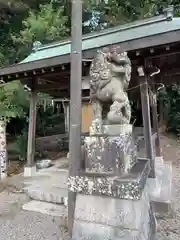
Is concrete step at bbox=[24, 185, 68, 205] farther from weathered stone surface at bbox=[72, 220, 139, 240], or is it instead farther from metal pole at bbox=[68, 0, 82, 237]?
weathered stone surface at bbox=[72, 220, 139, 240]

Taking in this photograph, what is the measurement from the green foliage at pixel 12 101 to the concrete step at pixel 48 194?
8.52 ft

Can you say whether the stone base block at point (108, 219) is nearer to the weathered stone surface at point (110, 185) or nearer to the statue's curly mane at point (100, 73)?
the weathered stone surface at point (110, 185)

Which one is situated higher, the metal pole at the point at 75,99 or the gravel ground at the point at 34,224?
the metal pole at the point at 75,99

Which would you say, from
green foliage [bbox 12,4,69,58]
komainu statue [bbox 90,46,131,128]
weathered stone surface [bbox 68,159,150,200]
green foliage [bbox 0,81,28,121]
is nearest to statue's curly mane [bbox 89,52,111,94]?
komainu statue [bbox 90,46,131,128]

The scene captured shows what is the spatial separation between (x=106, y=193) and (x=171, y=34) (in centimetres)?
254

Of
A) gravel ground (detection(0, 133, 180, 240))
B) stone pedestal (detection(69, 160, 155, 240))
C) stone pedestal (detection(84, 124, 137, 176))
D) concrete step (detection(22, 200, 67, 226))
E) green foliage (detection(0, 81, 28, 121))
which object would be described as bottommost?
gravel ground (detection(0, 133, 180, 240))

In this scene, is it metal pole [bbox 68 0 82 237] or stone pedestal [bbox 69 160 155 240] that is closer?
stone pedestal [bbox 69 160 155 240]

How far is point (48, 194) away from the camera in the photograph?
4.06m

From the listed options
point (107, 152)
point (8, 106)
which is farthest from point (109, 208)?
point (8, 106)

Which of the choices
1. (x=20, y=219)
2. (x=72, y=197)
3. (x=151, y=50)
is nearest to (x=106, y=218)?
(x=72, y=197)

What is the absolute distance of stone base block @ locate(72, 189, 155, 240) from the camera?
2273 mm

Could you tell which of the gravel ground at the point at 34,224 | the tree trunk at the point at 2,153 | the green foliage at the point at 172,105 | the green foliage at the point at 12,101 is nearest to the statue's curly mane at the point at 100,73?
the gravel ground at the point at 34,224

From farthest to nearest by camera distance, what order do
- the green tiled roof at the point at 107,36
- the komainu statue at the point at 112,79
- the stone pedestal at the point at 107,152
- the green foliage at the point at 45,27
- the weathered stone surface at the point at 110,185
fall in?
1. the green foliage at the point at 45,27
2. the green tiled roof at the point at 107,36
3. the komainu statue at the point at 112,79
4. the stone pedestal at the point at 107,152
5. the weathered stone surface at the point at 110,185

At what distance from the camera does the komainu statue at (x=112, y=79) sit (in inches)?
102
